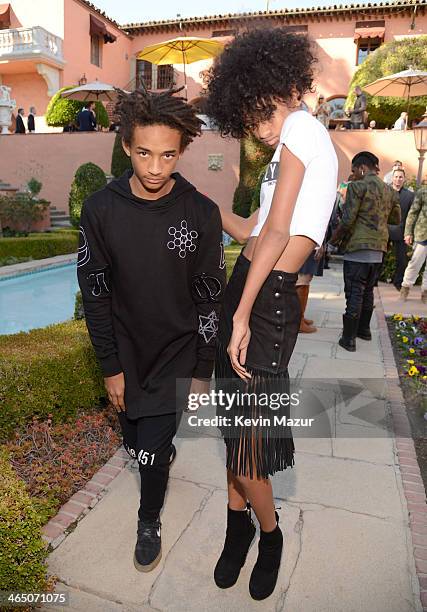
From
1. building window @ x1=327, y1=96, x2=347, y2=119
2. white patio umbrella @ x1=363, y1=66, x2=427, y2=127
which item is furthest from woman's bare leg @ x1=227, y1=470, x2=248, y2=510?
building window @ x1=327, y1=96, x2=347, y2=119

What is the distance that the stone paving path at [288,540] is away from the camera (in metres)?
2.04

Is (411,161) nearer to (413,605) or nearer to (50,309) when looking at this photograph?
(50,309)

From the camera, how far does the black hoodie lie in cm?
198

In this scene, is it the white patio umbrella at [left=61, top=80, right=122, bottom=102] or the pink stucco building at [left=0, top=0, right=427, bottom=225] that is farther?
the pink stucco building at [left=0, top=0, right=427, bottom=225]

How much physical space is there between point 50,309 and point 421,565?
7.57 meters

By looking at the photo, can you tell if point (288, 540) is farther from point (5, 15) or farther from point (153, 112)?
point (5, 15)

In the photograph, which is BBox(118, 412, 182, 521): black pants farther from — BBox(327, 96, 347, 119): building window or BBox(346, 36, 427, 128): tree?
BBox(327, 96, 347, 119): building window

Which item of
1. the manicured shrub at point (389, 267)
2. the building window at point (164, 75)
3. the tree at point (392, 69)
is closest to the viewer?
the manicured shrub at point (389, 267)

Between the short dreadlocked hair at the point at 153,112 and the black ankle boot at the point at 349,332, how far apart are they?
3.75m

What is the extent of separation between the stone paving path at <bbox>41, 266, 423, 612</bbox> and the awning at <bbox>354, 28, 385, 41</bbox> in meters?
24.5

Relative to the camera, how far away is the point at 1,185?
16469 millimetres

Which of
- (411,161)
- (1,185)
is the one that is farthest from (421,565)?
(1,185)

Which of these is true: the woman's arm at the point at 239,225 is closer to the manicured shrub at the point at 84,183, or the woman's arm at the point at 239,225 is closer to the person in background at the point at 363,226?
the person in background at the point at 363,226

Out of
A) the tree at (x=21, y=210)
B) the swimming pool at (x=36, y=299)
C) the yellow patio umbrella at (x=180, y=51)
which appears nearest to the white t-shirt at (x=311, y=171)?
the swimming pool at (x=36, y=299)
